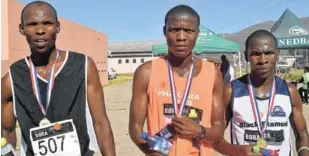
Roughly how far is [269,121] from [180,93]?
31.1 inches

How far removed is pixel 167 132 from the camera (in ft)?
9.11

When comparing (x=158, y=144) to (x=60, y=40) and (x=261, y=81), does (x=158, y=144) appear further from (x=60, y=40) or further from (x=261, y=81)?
(x=60, y=40)

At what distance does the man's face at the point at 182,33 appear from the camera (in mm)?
2828

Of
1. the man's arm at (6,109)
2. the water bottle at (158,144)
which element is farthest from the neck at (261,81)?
the man's arm at (6,109)

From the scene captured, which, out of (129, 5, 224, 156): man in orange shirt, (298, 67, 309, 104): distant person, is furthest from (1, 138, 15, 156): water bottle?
(298, 67, 309, 104): distant person

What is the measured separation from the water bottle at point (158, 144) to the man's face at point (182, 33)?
2.03 ft

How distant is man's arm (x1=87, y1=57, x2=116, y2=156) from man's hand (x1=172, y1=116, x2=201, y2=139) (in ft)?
1.63

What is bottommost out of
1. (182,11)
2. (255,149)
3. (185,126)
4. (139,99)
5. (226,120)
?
(255,149)

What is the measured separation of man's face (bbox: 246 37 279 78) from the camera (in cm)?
323

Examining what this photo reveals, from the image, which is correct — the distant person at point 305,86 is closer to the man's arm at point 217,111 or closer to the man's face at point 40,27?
the man's arm at point 217,111

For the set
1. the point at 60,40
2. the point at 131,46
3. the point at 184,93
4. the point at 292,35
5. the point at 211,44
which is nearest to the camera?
the point at 184,93

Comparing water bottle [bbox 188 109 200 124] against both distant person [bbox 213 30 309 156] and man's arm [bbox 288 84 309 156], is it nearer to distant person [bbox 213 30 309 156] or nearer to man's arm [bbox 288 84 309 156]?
distant person [bbox 213 30 309 156]

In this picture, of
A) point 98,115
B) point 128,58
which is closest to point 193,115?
point 98,115

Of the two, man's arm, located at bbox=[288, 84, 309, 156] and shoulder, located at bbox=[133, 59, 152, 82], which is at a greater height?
shoulder, located at bbox=[133, 59, 152, 82]
